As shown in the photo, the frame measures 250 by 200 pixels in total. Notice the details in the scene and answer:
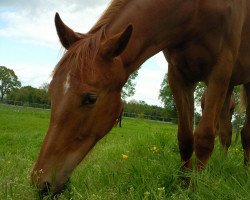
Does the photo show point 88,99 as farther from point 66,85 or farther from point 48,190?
point 48,190

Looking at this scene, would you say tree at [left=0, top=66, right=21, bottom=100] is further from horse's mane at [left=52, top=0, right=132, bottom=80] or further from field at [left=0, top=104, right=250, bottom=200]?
horse's mane at [left=52, top=0, right=132, bottom=80]

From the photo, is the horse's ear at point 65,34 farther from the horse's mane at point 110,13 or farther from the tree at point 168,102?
the tree at point 168,102

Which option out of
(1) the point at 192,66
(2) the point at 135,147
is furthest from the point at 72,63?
(2) the point at 135,147

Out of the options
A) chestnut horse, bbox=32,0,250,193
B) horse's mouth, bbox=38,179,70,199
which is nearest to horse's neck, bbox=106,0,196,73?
chestnut horse, bbox=32,0,250,193

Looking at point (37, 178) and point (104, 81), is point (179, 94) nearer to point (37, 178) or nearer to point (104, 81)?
→ point (104, 81)

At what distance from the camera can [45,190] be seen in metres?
2.88

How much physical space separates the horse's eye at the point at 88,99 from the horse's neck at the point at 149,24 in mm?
536

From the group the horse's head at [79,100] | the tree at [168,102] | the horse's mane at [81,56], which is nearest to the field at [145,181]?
the horse's head at [79,100]

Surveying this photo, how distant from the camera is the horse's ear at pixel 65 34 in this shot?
3.35 meters

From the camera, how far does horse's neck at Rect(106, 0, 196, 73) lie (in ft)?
11.6

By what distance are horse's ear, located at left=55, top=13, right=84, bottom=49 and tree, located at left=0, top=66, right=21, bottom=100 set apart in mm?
75246

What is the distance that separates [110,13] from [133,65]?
504mm

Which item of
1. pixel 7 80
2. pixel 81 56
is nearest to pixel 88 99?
pixel 81 56

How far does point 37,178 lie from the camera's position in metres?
2.81
